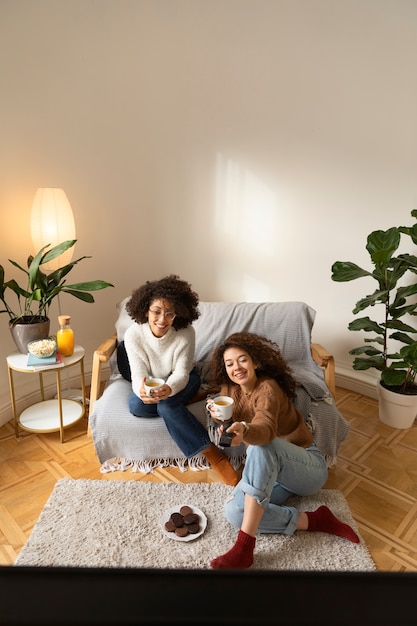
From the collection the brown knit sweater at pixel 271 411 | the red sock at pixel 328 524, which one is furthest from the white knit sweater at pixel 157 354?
the red sock at pixel 328 524

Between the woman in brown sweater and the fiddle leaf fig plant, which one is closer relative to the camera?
the woman in brown sweater

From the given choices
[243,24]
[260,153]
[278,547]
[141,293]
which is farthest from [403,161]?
[278,547]

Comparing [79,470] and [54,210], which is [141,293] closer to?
[54,210]

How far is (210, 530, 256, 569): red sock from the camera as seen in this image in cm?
160

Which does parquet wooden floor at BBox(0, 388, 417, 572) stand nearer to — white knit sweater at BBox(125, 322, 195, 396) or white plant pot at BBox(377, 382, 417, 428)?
white plant pot at BBox(377, 382, 417, 428)

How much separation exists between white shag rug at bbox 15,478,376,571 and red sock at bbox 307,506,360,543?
1.1 inches

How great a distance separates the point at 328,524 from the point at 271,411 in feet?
1.66

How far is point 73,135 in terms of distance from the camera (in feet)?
8.95

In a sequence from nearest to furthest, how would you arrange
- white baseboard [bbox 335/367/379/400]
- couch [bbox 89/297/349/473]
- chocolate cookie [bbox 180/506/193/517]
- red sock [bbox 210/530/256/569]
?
red sock [bbox 210/530/256/569], chocolate cookie [bbox 180/506/193/517], couch [bbox 89/297/349/473], white baseboard [bbox 335/367/379/400]

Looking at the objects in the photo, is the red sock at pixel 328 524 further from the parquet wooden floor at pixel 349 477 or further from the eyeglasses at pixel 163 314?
the eyeglasses at pixel 163 314

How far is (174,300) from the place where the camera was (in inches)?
84.4

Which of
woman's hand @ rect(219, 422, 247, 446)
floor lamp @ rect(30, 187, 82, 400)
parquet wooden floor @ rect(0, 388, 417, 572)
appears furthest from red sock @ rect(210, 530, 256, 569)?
floor lamp @ rect(30, 187, 82, 400)

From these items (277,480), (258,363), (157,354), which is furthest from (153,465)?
(258,363)

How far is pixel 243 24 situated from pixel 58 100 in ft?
4.04
